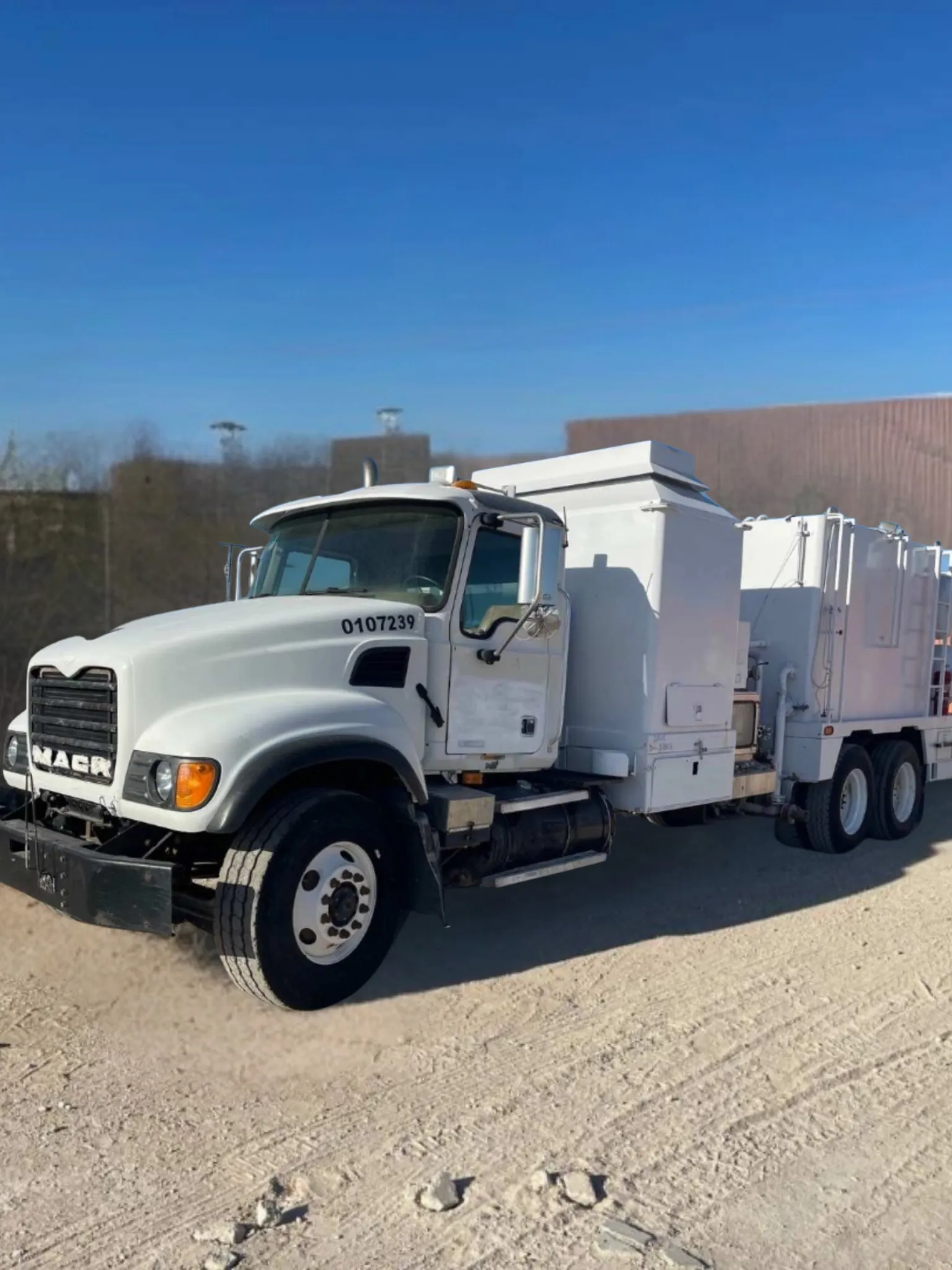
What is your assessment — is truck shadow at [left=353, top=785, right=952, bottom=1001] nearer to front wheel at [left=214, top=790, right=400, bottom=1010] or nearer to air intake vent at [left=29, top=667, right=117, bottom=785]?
front wheel at [left=214, top=790, right=400, bottom=1010]

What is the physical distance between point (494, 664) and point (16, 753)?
8.99ft

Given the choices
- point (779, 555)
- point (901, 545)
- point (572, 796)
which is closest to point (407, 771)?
point (572, 796)

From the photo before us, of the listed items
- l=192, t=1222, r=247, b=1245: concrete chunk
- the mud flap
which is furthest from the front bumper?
l=192, t=1222, r=247, b=1245: concrete chunk

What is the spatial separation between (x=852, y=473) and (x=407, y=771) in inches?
1081

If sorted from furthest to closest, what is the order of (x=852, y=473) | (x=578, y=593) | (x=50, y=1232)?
1. (x=852, y=473)
2. (x=578, y=593)
3. (x=50, y=1232)

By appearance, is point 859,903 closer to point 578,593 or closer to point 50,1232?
point 578,593

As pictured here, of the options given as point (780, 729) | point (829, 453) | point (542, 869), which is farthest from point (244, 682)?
point (829, 453)

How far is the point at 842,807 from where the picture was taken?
8664 mm

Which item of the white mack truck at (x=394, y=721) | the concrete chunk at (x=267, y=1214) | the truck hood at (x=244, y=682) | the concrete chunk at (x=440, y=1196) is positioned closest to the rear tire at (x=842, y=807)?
the white mack truck at (x=394, y=721)

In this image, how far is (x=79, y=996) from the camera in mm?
4684

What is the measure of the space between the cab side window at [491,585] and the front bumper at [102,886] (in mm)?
2090

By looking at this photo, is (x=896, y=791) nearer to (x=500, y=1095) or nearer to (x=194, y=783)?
(x=500, y=1095)

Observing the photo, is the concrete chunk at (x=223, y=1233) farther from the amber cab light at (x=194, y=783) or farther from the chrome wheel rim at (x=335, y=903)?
the amber cab light at (x=194, y=783)

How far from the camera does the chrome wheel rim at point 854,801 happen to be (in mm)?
8680
